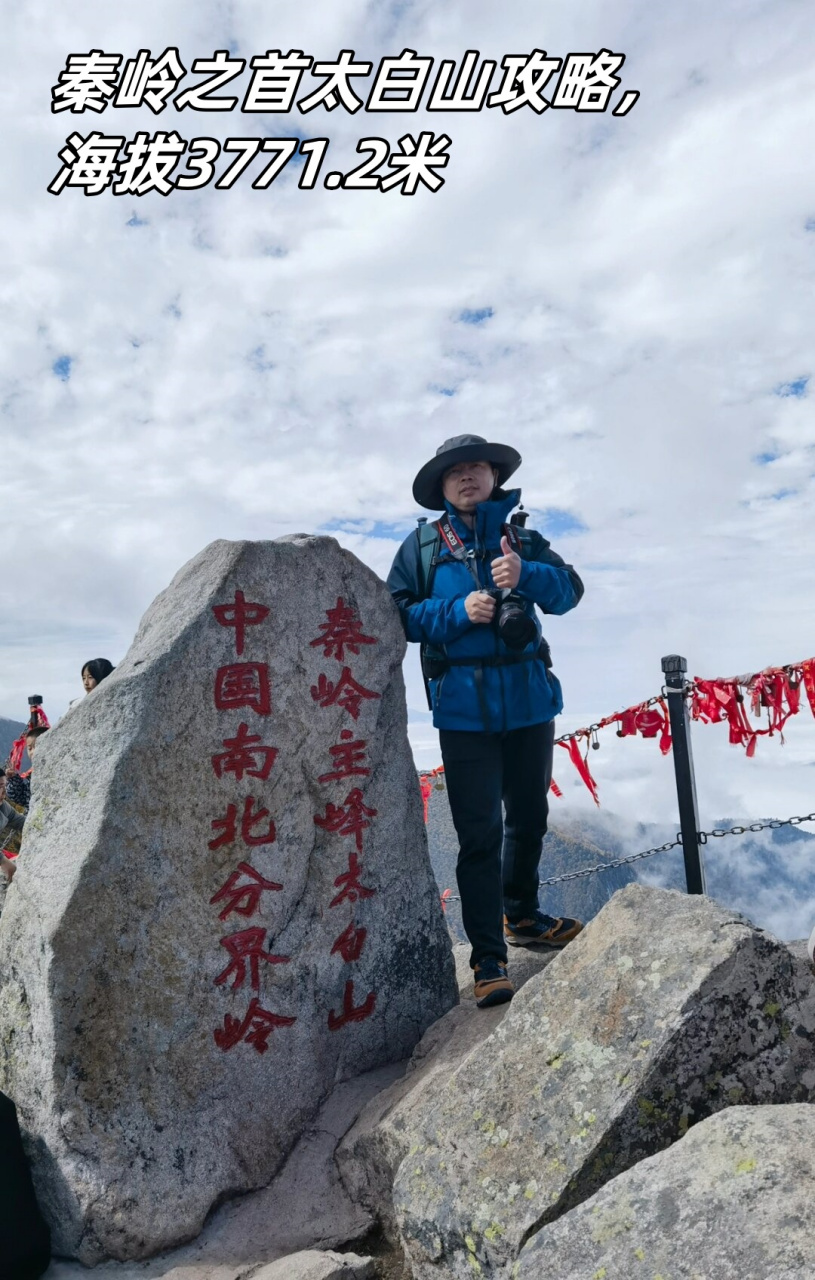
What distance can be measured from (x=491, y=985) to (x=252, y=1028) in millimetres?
1313

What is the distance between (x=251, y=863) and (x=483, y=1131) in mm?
1800

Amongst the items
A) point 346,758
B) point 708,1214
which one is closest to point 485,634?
point 346,758

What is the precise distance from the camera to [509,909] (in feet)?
19.5

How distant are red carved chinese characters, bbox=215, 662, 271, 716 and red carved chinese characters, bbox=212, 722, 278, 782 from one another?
123 millimetres

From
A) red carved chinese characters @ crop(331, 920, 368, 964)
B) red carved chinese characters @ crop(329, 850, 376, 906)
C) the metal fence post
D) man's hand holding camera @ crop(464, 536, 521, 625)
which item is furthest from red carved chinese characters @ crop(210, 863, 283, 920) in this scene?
the metal fence post

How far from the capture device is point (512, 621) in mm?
4941

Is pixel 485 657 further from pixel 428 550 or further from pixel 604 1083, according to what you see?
pixel 604 1083

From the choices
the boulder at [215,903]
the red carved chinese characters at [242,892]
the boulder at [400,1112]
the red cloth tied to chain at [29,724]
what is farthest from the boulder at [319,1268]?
the red cloth tied to chain at [29,724]

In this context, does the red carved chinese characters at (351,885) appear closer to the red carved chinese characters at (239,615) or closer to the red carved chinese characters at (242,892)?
the red carved chinese characters at (242,892)

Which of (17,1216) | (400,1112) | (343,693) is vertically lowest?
(17,1216)

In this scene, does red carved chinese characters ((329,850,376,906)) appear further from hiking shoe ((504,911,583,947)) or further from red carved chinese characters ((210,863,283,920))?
hiking shoe ((504,911,583,947))

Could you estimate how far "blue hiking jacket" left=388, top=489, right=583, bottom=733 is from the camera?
517cm

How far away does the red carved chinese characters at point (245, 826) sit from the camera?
4.86 m

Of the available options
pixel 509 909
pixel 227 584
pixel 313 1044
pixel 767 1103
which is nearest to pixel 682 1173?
pixel 767 1103
